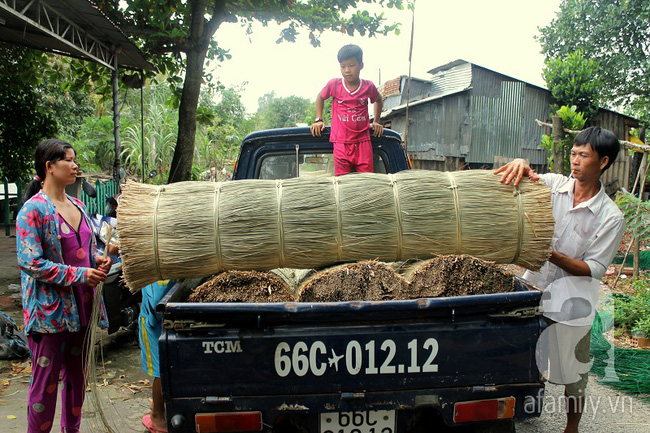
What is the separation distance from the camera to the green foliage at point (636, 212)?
15.7 ft

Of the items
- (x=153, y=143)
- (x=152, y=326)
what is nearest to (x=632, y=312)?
(x=152, y=326)

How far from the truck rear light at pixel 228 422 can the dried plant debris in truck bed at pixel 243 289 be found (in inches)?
17.9

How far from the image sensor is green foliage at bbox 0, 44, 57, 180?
8.55 metres

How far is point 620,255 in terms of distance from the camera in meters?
8.19

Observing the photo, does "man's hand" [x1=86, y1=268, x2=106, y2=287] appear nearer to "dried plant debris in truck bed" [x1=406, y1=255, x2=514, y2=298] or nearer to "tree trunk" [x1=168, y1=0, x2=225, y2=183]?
"dried plant debris in truck bed" [x1=406, y1=255, x2=514, y2=298]

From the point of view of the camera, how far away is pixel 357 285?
2.00 metres

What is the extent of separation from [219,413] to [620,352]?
3879 millimetres

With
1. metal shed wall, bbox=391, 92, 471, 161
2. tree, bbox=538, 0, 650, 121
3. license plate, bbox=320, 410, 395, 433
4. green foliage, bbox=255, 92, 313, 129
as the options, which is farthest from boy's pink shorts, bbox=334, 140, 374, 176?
green foliage, bbox=255, 92, 313, 129

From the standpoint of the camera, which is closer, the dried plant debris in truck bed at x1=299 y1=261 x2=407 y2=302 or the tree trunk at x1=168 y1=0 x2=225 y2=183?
the dried plant debris in truck bed at x1=299 y1=261 x2=407 y2=302

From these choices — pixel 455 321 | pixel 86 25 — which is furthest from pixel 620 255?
pixel 86 25

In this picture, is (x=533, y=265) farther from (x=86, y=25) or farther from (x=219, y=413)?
(x=86, y=25)

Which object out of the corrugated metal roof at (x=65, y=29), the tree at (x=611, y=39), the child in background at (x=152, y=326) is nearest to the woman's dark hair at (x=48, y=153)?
the child in background at (x=152, y=326)

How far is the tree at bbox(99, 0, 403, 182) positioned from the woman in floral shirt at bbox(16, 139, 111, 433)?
5504 mm

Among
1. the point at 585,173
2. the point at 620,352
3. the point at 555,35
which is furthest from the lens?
the point at 555,35
